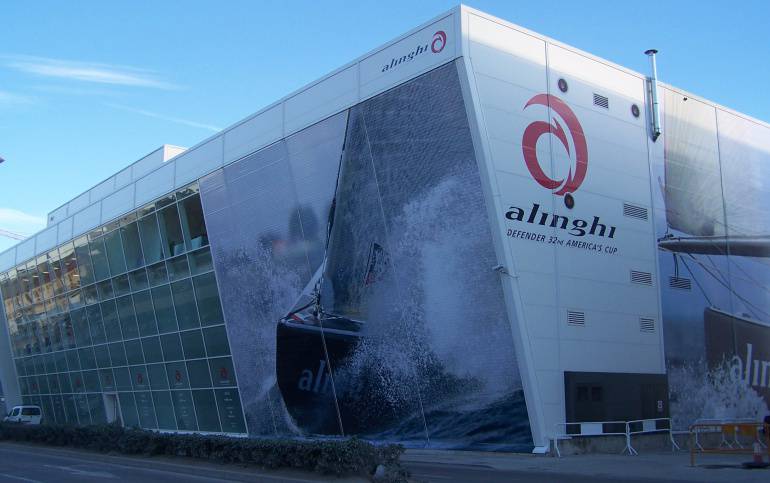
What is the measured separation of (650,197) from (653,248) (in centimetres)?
192

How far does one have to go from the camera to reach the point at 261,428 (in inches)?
1344

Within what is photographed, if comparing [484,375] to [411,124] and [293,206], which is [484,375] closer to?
[411,124]

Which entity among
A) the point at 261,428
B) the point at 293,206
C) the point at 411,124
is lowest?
the point at 261,428

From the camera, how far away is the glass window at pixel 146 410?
42.3 meters

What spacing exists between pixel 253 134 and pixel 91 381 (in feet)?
78.9

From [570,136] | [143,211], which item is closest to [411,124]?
[570,136]

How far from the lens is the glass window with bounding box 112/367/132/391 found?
44169mm

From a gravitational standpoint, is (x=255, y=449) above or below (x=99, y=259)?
below

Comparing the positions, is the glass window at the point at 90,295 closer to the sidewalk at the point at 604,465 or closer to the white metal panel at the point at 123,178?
the white metal panel at the point at 123,178

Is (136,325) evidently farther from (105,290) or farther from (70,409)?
(70,409)

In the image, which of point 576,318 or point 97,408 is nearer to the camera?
point 576,318

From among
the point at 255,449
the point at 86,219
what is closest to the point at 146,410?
the point at 86,219

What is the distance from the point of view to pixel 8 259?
57.8 m

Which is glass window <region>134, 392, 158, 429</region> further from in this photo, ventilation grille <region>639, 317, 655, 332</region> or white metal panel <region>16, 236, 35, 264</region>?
ventilation grille <region>639, 317, 655, 332</region>
